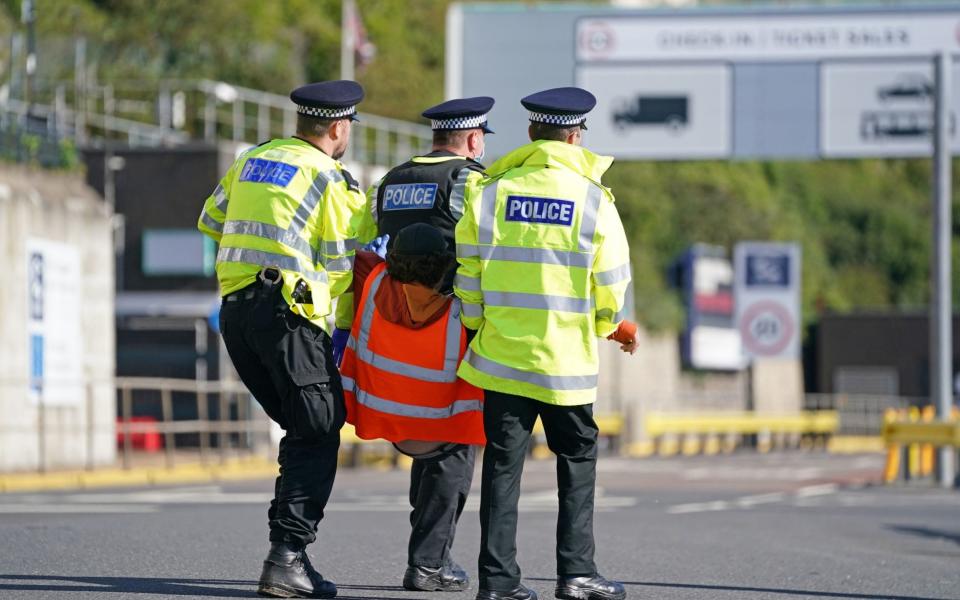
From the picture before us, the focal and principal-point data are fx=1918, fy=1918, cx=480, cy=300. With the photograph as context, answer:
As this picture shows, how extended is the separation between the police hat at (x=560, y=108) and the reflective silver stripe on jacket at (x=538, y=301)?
67cm

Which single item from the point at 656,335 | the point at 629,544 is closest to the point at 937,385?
the point at 629,544

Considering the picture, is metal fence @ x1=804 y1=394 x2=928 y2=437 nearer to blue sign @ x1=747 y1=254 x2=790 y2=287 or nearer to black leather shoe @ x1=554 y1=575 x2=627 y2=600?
blue sign @ x1=747 y1=254 x2=790 y2=287

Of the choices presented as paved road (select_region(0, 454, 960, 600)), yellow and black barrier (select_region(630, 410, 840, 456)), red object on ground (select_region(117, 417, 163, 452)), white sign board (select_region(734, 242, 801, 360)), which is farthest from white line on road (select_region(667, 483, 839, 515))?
white sign board (select_region(734, 242, 801, 360))

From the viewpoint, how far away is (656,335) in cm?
4919

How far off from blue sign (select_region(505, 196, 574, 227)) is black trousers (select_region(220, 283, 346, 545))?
36.1 inches

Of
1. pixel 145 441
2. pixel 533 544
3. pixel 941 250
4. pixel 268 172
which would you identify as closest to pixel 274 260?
pixel 268 172

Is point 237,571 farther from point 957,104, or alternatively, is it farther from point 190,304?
point 190,304

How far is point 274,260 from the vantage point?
719cm

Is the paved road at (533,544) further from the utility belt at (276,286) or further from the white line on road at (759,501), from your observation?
the utility belt at (276,286)

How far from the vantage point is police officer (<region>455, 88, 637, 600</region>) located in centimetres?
689

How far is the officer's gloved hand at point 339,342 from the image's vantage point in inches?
295

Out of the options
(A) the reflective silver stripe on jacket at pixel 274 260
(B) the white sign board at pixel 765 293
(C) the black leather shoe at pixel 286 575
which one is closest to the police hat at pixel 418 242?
(A) the reflective silver stripe on jacket at pixel 274 260

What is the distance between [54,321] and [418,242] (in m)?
17.9

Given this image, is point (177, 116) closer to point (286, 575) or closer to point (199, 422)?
point (199, 422)
